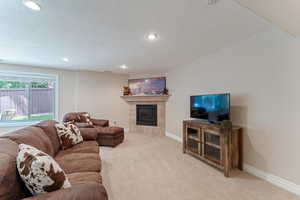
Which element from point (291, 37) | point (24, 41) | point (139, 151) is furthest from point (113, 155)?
point (291, 37)

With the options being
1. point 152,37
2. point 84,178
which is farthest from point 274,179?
point 152,37

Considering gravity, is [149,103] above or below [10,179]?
above

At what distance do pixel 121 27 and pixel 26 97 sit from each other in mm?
4351

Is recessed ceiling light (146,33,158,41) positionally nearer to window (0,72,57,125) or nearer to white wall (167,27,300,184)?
white wall (167,27,300,184)

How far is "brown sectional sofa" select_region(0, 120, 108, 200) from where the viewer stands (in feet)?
2.97

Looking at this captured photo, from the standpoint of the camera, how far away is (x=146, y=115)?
17.4 ft

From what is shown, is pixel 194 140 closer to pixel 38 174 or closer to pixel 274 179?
pixel 274 179

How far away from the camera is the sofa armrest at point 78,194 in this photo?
89cm

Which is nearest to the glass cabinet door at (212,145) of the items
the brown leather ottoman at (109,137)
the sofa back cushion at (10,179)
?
the brown leather ottoman at (109,137)

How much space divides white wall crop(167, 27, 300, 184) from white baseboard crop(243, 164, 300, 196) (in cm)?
6

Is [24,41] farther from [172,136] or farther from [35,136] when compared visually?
[172,136]

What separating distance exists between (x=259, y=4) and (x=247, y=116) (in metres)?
1.78

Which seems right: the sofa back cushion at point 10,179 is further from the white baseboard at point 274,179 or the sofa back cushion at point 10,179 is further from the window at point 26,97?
the window at point 26,97

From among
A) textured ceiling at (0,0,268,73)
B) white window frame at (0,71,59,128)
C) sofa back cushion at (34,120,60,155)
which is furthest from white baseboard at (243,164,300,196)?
white window frame at (0,71,59,128)
